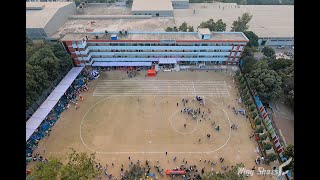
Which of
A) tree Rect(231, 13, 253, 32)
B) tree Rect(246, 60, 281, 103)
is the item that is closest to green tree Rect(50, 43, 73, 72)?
tree Rect(246, 60, 281, 103)

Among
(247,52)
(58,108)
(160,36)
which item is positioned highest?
(160,36)

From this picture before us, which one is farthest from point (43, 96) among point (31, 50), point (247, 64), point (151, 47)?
point (247, 64)

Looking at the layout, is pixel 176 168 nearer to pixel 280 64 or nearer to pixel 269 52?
pixel 280 64

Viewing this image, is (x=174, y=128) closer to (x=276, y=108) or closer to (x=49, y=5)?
(x=276, y=108)

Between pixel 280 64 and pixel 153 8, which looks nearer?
pixel 280 64

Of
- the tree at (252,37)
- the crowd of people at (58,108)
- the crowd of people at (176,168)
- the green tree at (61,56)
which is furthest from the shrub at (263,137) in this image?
the green tree at (61,56)

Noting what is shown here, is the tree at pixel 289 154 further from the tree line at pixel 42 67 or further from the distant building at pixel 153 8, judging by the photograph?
the distant building at pixel 153 8

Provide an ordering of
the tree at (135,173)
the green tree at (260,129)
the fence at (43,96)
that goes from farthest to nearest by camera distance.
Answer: the fence at (43,96), the green tree at (260,129), the tree at (135,173)
